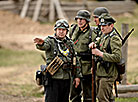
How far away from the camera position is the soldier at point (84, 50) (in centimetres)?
669

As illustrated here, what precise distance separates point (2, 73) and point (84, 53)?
7.33 metres

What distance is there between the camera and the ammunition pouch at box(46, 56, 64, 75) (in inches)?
219

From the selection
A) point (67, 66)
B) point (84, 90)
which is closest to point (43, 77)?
point (67, 66)

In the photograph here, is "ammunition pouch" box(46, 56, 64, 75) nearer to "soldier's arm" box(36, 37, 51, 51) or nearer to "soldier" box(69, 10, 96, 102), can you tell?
"soldier's arm" box(36, 37, 51, 51)

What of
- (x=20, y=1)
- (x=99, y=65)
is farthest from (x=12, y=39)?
(x=99, y=65)

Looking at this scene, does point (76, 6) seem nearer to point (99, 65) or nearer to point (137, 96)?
point (137, 96)

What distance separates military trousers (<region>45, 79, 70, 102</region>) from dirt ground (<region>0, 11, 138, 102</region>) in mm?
12193

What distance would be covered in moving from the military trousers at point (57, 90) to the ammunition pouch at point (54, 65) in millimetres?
179

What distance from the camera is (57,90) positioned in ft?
18.4

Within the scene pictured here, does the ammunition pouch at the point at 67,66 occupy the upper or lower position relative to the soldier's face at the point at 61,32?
lower

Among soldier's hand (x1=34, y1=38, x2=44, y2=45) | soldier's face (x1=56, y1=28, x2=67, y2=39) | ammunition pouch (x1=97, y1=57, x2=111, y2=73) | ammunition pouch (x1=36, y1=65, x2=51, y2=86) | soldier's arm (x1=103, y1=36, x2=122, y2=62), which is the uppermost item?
soldier's face (x1=56, y1=28, x2=67, y2=39)

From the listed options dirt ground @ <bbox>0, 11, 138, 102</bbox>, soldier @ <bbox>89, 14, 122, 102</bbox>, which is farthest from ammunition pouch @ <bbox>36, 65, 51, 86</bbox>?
dirt ground @ <bbox>0, 11, 138, 102</bbox>

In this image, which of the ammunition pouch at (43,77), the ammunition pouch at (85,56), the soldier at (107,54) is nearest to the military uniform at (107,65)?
the soldier at (107,54)

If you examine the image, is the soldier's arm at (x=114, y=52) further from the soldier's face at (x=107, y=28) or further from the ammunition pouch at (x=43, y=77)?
the ammunition pouch at (x=43, y=77)
